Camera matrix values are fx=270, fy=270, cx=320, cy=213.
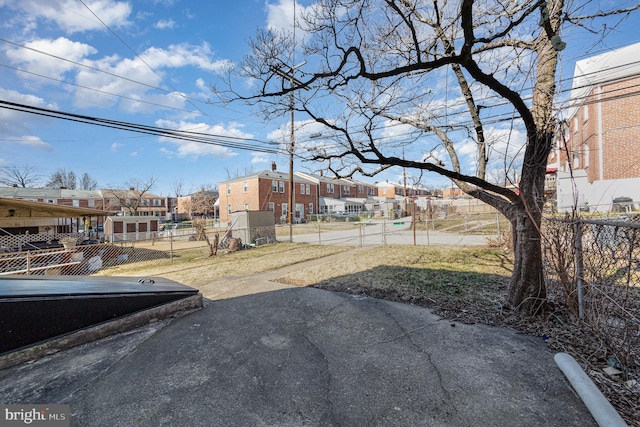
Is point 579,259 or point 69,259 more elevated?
point 579,259

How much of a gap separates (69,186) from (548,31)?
80.1 m

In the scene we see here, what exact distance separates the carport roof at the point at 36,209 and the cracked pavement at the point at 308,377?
1271 centimetres

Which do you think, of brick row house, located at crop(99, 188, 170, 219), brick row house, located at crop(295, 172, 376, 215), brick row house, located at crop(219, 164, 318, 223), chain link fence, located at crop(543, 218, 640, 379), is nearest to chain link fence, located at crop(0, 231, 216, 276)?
chain link fence, located at crop(543, 218, 640, 379)

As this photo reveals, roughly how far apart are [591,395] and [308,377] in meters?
2.35

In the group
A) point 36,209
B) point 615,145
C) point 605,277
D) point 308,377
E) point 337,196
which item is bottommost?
point 308,377

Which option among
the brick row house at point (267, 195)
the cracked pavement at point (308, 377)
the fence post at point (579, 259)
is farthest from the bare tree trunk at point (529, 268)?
the brick row house at point (267, 195)

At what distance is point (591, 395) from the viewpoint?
2.14 metres

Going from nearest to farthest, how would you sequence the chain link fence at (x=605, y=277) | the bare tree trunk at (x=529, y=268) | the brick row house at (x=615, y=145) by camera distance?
the chain link fence at (x=605, y=277) → the bare tree trunk at (x=529, y=268) → the brick row house at (x=615, y=145)

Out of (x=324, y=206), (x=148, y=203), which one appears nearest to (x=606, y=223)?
(x=324, y=206)

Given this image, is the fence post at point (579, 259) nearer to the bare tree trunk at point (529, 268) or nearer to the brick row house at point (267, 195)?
the bare tree trunk at point (529, 268)

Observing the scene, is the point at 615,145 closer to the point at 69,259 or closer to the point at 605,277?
the point at 605,277

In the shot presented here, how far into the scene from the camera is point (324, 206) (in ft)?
145

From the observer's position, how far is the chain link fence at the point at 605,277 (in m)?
2.57

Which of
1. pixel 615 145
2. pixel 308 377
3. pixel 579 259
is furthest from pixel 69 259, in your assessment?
pixel 615 145
